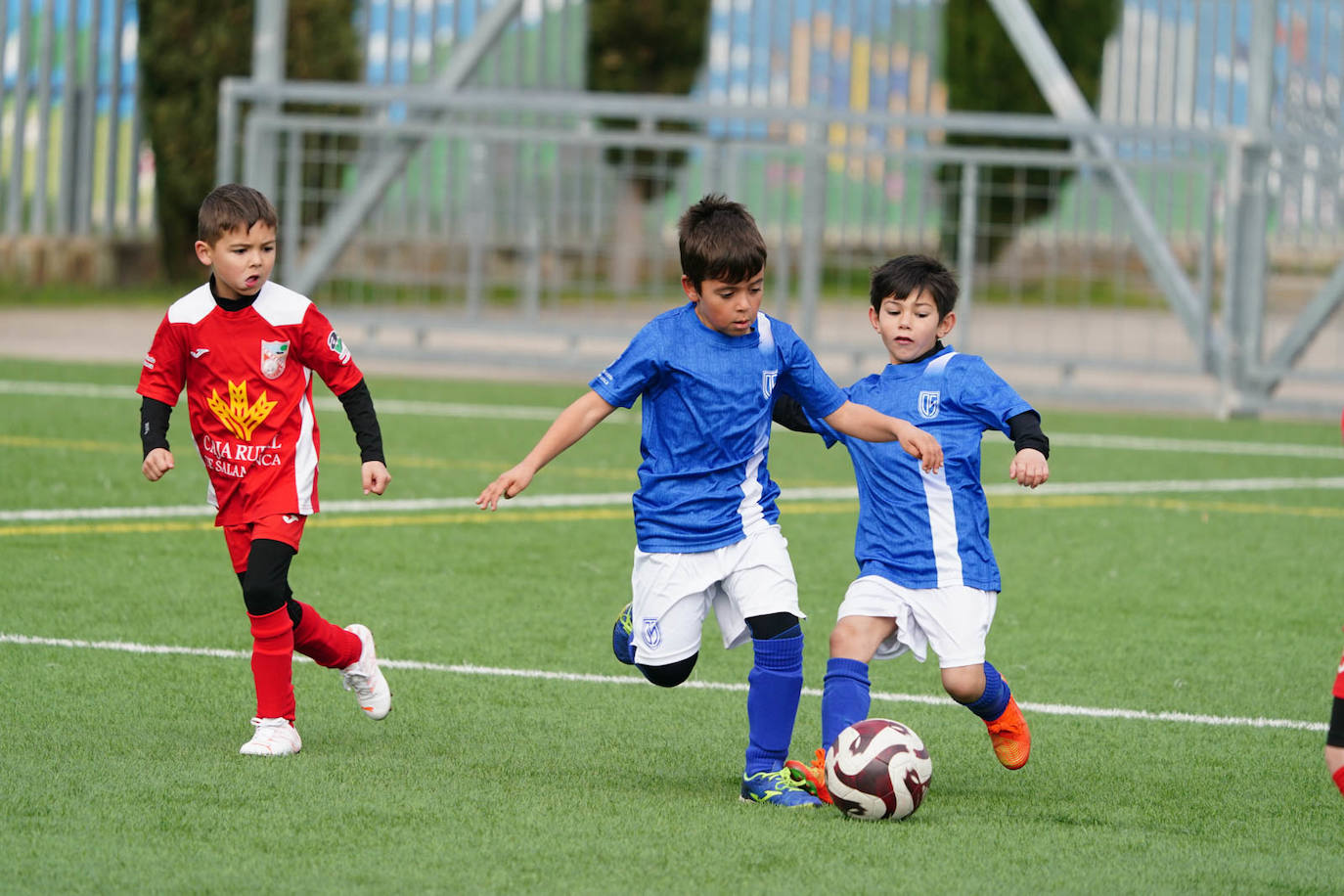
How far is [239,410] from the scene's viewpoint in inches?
198

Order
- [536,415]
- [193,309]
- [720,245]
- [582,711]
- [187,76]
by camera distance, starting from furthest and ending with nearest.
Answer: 1. [187,76]
2. [536,415]
3. [582,711]
4. [193,309]
5. [720,245]

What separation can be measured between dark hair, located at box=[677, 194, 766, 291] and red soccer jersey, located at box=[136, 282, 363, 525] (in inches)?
41.2

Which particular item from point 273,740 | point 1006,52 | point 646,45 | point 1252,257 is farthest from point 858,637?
point 1006,52

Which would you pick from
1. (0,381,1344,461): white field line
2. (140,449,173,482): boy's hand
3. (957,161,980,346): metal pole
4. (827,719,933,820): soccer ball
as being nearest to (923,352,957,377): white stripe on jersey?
(827,719,933,820): soccer ball

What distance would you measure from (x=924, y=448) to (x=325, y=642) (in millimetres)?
1676

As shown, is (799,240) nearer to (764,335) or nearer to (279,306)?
(279,306)

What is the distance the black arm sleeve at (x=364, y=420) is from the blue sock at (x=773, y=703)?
1.16 m

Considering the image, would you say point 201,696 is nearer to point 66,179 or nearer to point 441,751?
point 441,751

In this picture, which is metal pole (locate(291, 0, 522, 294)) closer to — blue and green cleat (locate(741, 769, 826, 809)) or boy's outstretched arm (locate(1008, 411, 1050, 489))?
boy's outstretched arm (locate(1008, 411, 1050, 489))

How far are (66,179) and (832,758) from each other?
74.0 feet

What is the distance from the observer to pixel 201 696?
550 cm

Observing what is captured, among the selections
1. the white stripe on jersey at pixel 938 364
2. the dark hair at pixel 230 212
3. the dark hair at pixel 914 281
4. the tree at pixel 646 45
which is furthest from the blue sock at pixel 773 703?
the tree at pixel 646 45

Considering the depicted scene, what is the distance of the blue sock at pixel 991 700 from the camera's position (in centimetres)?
481

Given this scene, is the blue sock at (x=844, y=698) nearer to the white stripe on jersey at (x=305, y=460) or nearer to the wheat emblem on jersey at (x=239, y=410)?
the white stripe on jersey at (x=305, y=460)
